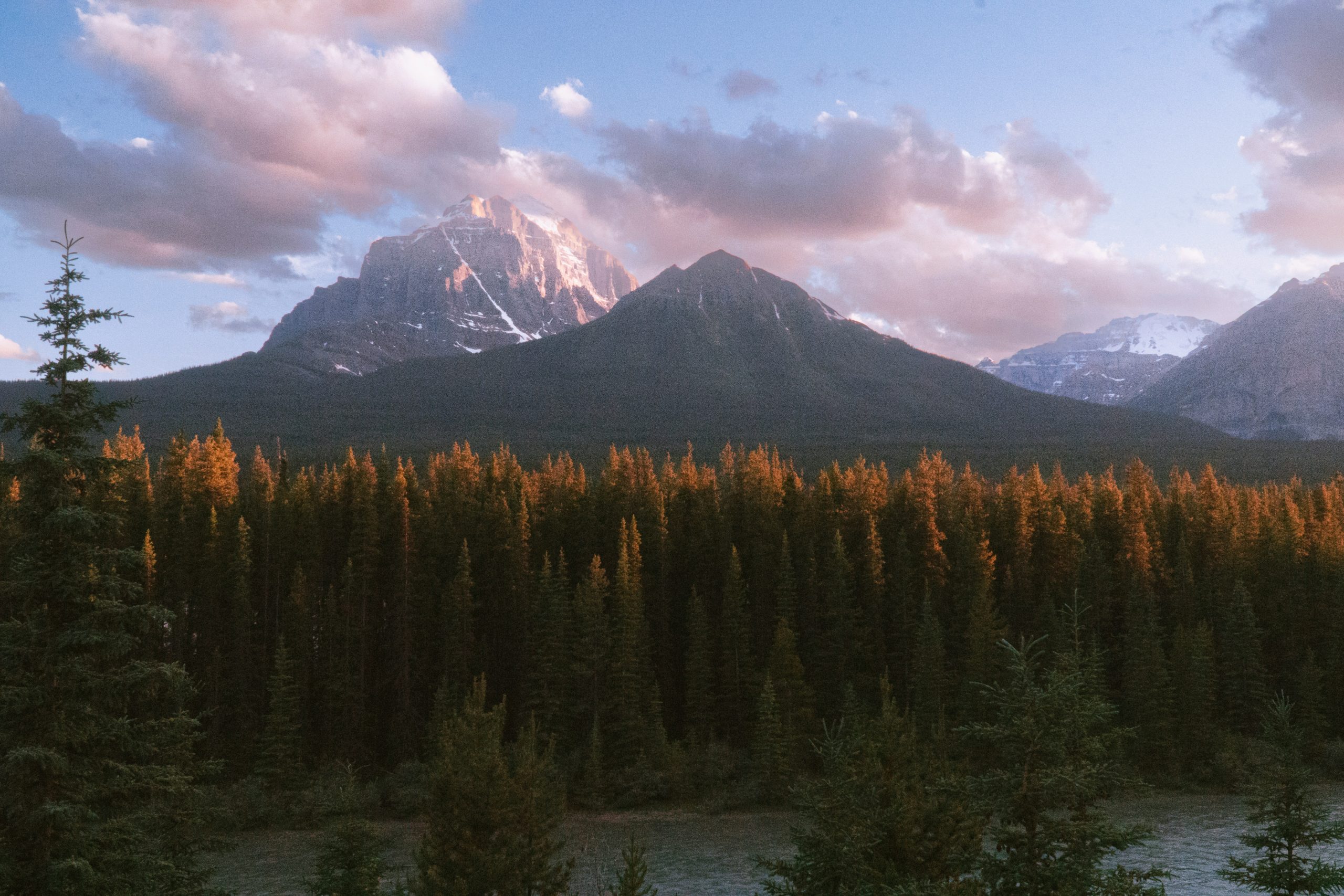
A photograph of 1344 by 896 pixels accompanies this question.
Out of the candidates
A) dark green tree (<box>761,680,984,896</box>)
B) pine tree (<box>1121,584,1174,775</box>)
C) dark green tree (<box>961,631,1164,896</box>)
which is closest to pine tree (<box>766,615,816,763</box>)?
pine tree (<box>1121,584,1174,775</box>)

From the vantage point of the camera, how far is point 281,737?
64.0m

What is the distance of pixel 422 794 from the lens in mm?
59844

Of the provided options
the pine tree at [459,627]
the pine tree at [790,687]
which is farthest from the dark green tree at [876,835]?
the pine tree at [459,627]

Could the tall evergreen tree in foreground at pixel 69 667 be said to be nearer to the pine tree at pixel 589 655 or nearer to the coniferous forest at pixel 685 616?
the coniferous forest at pixel 685 616

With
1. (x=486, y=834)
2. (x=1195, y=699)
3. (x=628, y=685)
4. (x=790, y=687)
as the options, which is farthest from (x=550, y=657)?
(x=1195, y=699)

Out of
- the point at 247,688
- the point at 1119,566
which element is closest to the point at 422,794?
the point at 247,688

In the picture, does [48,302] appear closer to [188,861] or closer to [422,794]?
[188,861]

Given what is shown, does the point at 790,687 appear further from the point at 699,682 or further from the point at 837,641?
the point at 837,641

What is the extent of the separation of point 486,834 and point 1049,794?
A: 678 inches

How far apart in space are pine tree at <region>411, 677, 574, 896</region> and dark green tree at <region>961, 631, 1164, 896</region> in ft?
46.8

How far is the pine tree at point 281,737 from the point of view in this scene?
6331cm

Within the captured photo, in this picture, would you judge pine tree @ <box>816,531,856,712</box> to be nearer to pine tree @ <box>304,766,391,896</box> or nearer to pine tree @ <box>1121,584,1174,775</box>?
pine tree @ <box>1121,584,1174,775</box>

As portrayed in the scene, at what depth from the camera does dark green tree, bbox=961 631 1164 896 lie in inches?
575

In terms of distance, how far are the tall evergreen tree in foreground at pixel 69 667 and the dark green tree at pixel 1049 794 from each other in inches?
542
